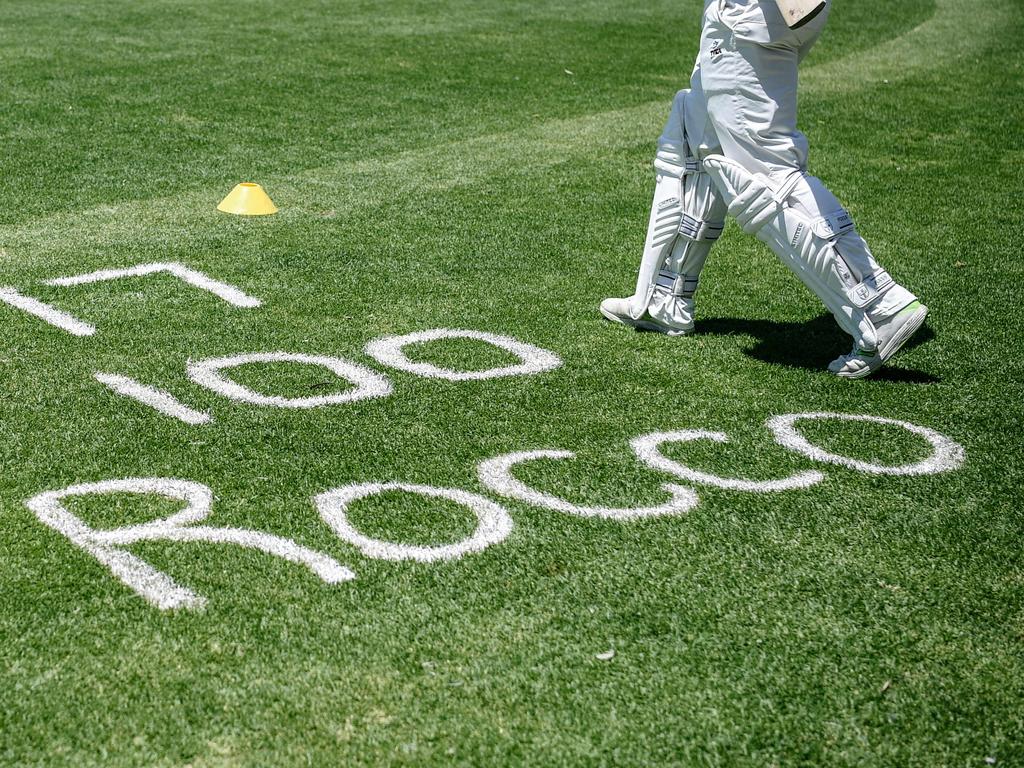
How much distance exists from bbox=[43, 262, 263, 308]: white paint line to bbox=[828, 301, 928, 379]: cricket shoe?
2.85 meters

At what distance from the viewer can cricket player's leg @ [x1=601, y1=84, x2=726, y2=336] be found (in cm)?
580

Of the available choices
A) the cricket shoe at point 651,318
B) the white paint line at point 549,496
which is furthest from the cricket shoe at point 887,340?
the white paint line at point 549,496

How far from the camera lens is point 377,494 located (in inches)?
167

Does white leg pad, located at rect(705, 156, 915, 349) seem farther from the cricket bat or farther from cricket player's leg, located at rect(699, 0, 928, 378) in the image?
the cricket bat

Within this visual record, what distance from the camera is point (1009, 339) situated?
20.4ft

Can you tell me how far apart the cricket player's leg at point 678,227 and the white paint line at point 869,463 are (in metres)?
1.06

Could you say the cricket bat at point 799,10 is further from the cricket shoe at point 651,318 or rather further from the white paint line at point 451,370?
the white paint line at point 451,370

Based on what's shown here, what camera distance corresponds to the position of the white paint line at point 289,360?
5.08 m

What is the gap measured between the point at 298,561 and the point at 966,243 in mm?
5538

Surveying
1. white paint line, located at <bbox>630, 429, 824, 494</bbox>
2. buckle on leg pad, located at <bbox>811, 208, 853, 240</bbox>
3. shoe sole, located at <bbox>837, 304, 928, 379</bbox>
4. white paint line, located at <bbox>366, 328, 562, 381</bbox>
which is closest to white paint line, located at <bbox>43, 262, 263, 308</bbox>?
white paint line, located at <bbox>366, 328, 562, 381</bbox>

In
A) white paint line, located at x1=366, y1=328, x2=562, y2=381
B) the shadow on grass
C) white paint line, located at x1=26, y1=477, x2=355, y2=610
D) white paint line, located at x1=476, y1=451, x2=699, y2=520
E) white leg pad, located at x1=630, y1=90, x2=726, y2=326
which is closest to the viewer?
white paint line, located at x1=26, y1=477, x2=355, y2=610

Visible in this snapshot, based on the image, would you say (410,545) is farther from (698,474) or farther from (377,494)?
(698,474)

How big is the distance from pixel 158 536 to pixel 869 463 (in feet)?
8.26

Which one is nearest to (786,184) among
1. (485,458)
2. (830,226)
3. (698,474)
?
(830,226)
